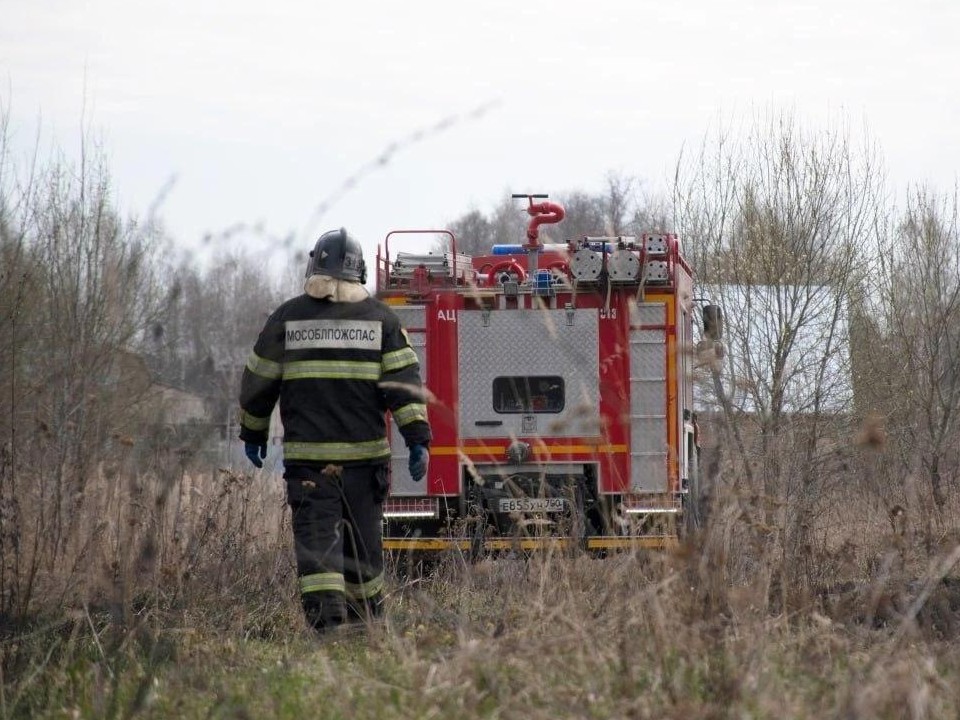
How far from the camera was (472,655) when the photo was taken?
13.9ft

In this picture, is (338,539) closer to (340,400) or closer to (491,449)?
(340,400)

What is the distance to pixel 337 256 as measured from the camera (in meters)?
6.85

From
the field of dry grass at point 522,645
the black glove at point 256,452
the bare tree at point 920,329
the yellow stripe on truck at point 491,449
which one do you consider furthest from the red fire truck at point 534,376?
the bare tree at point 920,329

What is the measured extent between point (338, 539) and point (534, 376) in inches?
164

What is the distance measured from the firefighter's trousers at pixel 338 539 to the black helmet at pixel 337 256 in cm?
93

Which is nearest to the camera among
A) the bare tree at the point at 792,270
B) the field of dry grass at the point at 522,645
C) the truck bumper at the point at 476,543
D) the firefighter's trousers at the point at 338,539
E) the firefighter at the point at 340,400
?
the field of dry grass at the point at 522,645

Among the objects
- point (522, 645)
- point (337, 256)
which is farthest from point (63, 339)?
point (522, 645)

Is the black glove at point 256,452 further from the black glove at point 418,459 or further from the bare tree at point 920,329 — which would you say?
the bare tree at point 920,329

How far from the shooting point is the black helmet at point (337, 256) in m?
6.85

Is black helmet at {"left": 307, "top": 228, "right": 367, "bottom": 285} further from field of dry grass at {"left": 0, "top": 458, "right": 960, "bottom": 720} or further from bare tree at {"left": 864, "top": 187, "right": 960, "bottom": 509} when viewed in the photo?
bare tree at {"left": 864, "top": 187, "right": 960, "bottom": 509}

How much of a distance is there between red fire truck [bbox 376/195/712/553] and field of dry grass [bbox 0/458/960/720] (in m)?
2.56

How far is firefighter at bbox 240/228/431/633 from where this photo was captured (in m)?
6.72

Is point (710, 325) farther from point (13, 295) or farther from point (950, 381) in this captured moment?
point (950, 381)

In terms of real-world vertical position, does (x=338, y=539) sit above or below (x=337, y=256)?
below
